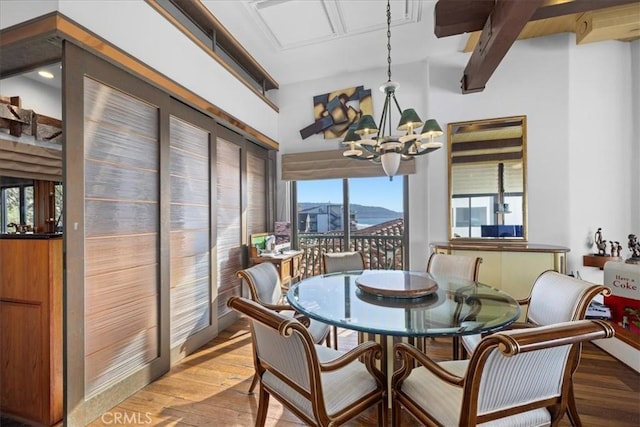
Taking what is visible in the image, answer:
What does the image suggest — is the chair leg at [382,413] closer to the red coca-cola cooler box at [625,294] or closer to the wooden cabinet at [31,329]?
the wooden cabinet at [31,329]

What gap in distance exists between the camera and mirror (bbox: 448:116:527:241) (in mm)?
3211

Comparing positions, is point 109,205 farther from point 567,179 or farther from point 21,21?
point 567,179

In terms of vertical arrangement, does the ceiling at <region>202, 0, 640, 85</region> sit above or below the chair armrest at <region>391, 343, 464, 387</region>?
above

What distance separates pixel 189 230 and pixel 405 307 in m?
2.03

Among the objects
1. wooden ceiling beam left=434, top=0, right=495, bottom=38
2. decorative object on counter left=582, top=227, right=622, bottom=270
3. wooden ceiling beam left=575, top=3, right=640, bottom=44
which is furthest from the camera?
decorative object on counter left=582, top=227, right=622, bottom=270

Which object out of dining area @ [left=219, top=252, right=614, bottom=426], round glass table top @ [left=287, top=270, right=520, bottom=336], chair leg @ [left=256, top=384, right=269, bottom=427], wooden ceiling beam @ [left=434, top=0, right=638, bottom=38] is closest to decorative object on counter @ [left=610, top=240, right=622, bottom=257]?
dining area @ [left=219, top=252, right=614, bottom=426]

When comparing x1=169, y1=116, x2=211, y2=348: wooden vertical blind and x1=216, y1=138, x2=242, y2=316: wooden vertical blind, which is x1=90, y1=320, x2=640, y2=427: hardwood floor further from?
x1=216, y1=138, x2=242, y2=316: wooden vertical blind

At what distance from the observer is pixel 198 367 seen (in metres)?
2.33

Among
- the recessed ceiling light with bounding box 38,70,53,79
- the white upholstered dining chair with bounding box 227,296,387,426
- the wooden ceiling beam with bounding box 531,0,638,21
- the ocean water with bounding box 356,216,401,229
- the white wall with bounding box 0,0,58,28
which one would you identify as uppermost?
the wooden ceiling beam with bounding box 531,0,638,21

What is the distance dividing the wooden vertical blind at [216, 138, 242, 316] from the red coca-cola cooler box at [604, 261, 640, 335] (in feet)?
12.2

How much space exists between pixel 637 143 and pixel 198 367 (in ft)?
16.3

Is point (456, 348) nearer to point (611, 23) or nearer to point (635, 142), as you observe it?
point (635, 142)

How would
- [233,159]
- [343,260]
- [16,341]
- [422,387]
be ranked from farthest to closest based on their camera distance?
[233,159]
[343,260]
[16,341]
[422,387]

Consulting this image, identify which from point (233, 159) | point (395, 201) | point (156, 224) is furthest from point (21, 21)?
point (395, 201)
